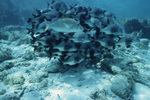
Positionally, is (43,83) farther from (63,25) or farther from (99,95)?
(63,25)

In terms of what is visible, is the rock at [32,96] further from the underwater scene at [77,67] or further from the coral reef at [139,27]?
the coral reef at [139,27]

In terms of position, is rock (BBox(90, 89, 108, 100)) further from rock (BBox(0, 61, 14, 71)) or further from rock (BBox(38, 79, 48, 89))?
rock (BBox(0, 61, 14, 71))

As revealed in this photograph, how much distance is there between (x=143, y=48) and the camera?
9211 mm

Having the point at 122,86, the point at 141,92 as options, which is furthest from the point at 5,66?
the point at 141,92

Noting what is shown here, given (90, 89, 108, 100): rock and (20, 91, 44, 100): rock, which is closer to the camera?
(90, 89, 108, 100): rock

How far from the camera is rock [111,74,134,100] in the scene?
3532 mm

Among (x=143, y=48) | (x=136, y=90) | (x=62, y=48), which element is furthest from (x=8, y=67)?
(x=143, y=48)

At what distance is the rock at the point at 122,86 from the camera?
3.53 m

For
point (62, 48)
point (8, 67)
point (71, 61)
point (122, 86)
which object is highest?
point (62, 48)

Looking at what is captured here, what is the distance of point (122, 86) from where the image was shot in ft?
11.9

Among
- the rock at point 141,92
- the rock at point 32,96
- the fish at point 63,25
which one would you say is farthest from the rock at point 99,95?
the fish at point 63,25

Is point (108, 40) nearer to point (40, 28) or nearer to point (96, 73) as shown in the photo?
point (96, 73)

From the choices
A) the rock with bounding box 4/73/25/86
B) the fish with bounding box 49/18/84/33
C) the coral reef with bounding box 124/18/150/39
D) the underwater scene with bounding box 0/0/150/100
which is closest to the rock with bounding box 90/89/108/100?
the underwater scene with bounding box 0/0/150/100

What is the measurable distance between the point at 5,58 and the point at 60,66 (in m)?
3.91
